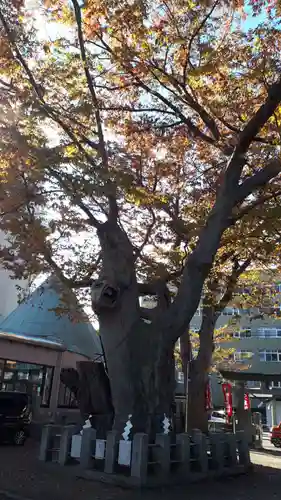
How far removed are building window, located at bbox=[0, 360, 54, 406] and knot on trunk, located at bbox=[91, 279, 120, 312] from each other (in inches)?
396

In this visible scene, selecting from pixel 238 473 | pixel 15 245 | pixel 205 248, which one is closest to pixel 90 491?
pixel 238 473

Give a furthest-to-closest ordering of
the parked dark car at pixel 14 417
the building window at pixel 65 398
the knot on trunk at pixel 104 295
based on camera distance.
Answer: the building window at pixel 65 398
the parked dark car at pixel 14 417
the knot on trunk at pixel 104 295

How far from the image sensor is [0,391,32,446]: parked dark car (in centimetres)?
1332

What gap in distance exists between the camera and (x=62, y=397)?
20.6 meters

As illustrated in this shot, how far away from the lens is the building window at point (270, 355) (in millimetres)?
42125

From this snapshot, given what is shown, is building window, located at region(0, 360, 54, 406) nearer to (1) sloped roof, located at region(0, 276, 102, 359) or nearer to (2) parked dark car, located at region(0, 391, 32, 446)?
(1) sloped roof, located at region(0, 276, 102, 359)

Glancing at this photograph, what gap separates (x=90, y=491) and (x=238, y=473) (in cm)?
422

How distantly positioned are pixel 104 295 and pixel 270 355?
37.9 metres

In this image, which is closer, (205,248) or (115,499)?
(115,499)

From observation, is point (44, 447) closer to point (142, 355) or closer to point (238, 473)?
point (142, 355)

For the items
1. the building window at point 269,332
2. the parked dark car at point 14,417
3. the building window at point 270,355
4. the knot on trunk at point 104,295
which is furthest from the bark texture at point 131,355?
the building window at point 269,332

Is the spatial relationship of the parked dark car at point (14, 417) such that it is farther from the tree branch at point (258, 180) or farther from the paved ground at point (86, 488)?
the tree branch at point (258, 180)

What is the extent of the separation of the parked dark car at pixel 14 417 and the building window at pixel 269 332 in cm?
3421

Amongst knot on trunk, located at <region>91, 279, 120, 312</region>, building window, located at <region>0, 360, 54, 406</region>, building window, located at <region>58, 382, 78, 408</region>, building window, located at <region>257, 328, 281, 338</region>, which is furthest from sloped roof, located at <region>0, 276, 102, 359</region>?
building window, located at <region>257, 328, 281, 338</region>
